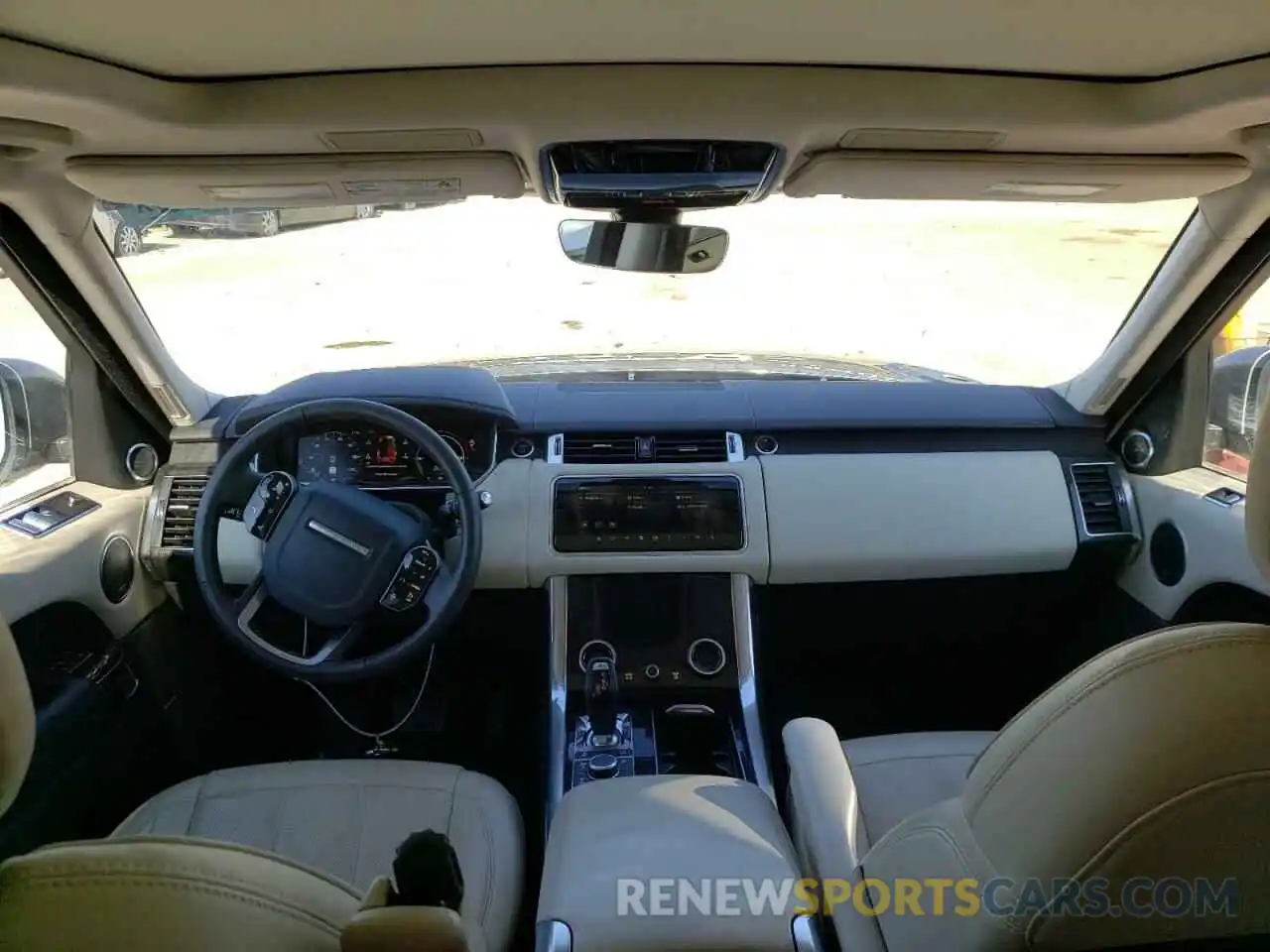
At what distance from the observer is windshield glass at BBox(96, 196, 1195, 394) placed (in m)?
3.06

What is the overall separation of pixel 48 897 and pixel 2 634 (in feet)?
0.98

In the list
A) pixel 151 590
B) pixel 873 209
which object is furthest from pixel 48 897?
pixel 873 209

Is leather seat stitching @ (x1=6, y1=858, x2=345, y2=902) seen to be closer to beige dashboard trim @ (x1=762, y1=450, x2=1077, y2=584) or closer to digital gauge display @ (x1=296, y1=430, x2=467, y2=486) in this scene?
digital gauge display @ (x1=296, y1=430, x2=467, y2=486)

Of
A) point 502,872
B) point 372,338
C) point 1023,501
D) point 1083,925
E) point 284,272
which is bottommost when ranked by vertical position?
point 502,872

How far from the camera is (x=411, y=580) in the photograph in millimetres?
2527

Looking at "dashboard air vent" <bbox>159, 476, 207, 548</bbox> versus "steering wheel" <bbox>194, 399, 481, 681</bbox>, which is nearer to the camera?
"steering wheel" <bbox>194, 399, 481, 681</bbox>

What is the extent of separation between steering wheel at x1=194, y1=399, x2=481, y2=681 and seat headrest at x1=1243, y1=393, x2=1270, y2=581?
1.71 m

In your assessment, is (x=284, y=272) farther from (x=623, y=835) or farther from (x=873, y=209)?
(x=623, y=835)

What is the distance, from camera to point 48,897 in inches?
42.7

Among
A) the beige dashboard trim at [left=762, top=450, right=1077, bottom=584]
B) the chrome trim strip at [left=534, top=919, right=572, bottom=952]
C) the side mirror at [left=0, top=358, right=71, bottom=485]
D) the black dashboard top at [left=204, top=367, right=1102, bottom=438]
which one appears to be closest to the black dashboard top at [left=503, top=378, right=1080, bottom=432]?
the black dashboard top at [left=204, top=367, right=1102, bottom=438]

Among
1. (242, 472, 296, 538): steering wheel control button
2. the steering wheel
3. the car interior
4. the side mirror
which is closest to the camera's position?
the car interior

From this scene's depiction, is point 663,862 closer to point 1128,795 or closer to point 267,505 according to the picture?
point 1128,795

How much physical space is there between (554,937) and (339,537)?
3.90 feet

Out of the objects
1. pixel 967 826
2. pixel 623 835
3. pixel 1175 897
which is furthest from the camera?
pixel 623 835
